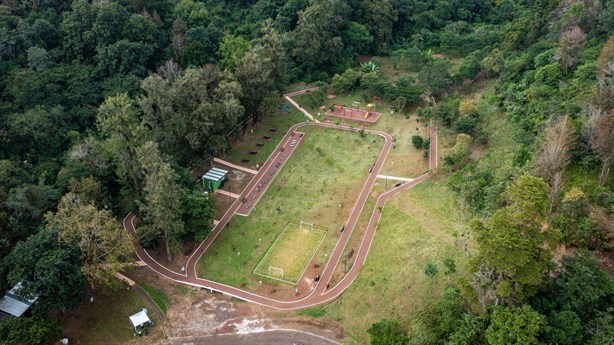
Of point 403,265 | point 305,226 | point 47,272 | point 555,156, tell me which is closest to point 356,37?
point 305,226

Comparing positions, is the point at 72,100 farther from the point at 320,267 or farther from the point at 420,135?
the point at 420,135

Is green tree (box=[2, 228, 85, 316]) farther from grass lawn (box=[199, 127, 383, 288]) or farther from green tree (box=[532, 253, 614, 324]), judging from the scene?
green tree (box=[532, 253, 614, 324])

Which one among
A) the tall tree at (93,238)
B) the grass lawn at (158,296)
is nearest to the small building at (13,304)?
the tall tree at (93,238)

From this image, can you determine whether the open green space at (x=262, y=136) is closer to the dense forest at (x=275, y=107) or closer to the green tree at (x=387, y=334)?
the dense forest at (x=275, y=107)

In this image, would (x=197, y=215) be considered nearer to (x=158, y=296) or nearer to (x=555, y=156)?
(x=158, y=296)

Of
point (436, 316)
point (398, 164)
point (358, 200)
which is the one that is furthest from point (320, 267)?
point (398, 164)
